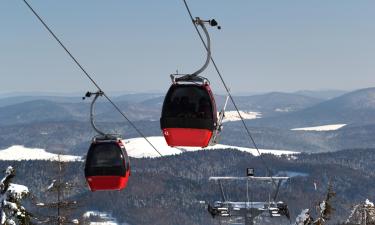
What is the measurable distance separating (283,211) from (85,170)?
371 inches

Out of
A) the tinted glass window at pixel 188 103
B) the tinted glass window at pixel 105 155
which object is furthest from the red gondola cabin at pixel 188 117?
the tinted glass window at pixel 105 155

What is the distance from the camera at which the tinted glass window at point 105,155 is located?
2056cm

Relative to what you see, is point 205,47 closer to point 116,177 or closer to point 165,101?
point 165,101

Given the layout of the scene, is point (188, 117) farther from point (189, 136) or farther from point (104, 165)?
point (104, 165)

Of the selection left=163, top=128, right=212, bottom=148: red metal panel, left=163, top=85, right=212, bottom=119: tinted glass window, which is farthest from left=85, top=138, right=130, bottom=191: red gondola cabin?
left=163, top=85, right=212, bottom=119: tinted glass window

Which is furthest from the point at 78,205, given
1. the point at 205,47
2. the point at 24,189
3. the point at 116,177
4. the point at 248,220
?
the point at 205,47

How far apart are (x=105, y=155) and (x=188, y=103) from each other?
4.31 m

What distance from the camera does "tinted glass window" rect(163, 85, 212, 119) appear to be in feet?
55.9

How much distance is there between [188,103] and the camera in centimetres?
1728

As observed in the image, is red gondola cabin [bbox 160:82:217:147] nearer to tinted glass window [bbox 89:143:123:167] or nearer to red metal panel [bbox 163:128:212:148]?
red metal panel [bbox 163:128:212:148]

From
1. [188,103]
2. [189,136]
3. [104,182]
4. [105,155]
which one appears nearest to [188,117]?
[188,103]

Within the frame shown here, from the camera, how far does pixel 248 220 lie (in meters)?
27.3

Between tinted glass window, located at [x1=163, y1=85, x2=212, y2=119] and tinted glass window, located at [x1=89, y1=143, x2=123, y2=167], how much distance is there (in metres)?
3.77

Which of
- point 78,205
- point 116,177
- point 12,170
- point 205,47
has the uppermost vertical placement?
point 205,47
